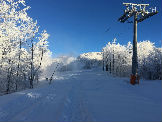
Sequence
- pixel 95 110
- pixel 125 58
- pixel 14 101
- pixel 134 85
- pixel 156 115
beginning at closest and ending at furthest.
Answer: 1. pixel 156 115
2. pixel 95 110
3. pixel 14 101
4. pixel 134 85
5. pixel 125 58

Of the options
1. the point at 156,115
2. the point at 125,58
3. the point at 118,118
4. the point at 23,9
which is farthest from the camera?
the point at 125,58

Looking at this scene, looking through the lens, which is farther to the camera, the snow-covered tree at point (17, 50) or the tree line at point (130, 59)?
the tree line at point (130, 59)

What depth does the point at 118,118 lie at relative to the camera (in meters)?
5.68

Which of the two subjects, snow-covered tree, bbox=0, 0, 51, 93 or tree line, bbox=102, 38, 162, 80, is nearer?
snow-covered tree, bbox=0, 0, 51, 93

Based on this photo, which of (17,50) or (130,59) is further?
(130,59)

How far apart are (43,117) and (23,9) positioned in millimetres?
9284

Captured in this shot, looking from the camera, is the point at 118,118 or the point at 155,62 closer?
the point at 118,118

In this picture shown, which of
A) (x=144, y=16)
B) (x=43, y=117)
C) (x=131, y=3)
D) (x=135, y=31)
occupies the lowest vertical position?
(x=43, y=117)

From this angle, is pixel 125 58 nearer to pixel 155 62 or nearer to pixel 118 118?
pixel 155 62

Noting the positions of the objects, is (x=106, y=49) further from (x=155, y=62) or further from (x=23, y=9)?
(x=23, y=9)

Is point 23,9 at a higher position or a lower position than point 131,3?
lower

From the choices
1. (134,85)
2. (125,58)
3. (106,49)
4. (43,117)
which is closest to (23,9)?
(43,117)

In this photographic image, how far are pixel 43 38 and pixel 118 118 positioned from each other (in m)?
24.3

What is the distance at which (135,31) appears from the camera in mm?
16609
